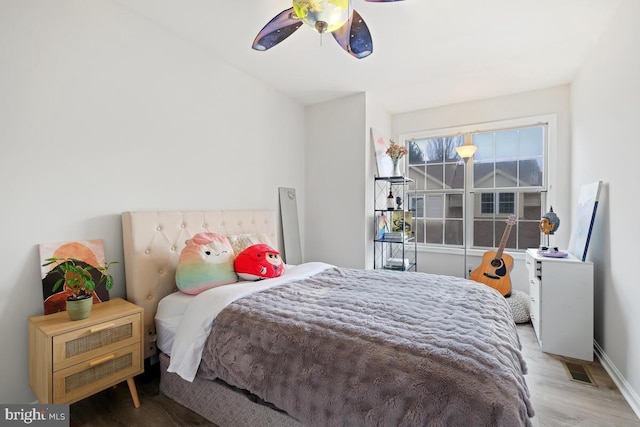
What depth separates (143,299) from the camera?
2010 millimetres

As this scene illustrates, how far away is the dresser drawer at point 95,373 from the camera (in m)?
1.46

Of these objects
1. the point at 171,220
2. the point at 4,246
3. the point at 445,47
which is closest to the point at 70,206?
the point at 4,246

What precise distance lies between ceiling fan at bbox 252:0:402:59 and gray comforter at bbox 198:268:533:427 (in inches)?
59.2

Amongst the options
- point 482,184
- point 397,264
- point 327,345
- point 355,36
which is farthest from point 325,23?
point 482,184

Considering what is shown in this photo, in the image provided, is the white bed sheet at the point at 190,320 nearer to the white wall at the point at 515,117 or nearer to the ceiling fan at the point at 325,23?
the ceiling fan at the point at 325,23

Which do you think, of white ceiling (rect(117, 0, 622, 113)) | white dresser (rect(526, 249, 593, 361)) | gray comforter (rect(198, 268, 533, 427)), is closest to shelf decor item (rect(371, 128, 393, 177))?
white ceiling (rect(117, 0, 622, 113))

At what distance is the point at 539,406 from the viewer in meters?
1.80

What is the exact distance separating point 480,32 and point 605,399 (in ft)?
8.75

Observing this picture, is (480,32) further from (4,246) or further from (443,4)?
(4,246)

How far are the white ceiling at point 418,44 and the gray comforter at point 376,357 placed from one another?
195 cm

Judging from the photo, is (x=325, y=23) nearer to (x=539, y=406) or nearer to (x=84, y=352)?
(x=84, y=352)

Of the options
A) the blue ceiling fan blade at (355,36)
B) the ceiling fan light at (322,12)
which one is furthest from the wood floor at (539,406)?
the blue ceiling fan blade at (355,36)

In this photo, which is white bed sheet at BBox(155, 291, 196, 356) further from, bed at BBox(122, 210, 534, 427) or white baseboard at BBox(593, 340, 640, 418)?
white baseboard at BBox(593, 340, 640, 418)

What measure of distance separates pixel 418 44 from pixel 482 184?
2.18 meters
